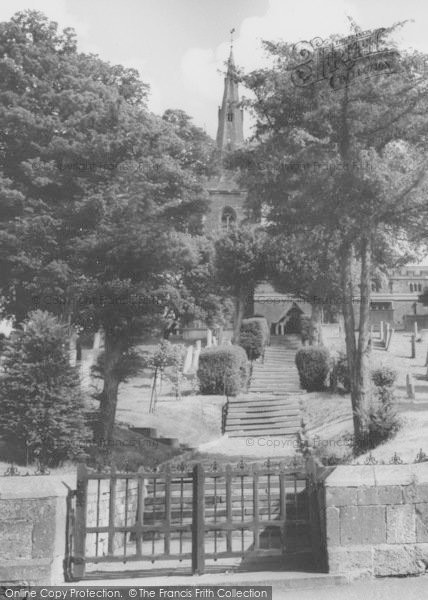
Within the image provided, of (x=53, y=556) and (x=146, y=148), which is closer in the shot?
(x=53, y=556)

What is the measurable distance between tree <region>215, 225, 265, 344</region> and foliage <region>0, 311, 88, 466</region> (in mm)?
24918

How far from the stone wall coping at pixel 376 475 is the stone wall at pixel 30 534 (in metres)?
3.20

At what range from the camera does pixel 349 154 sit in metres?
14.5

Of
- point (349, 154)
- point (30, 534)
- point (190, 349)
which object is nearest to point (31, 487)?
point (30, 534)

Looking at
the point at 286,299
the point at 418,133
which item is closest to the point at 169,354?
the point at 418,133

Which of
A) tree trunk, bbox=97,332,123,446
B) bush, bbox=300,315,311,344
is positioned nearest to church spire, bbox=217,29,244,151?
bush, bbox=300,315,311,344

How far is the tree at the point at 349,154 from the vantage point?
45.6 ft

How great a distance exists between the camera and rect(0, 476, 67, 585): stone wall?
700cm

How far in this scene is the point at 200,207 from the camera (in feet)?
83.9

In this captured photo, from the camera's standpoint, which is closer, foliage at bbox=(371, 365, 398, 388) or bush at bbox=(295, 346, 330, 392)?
foliage at bbox=(371, 365, 398, 388)

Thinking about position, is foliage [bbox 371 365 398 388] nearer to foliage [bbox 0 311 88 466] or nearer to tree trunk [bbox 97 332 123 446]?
tree trunk [bbox 97 332 123 446]

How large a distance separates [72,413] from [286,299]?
3259 cm

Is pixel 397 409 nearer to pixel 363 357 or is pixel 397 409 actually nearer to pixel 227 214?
pixel 363 357

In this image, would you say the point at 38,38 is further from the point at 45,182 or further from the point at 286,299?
the point at 286,299
